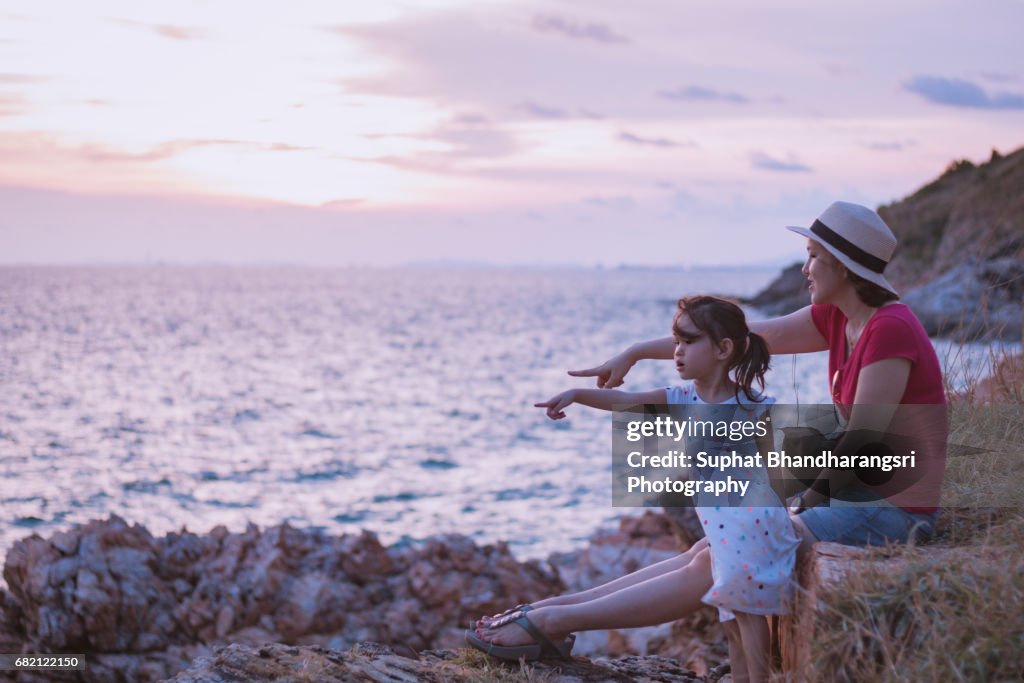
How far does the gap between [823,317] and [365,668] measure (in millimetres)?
2786

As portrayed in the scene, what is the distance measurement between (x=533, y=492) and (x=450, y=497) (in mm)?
1712

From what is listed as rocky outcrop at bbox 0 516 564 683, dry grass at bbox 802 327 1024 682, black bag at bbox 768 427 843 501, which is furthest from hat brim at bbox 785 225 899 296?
rocky outcrop at bbox 0 516 564 683

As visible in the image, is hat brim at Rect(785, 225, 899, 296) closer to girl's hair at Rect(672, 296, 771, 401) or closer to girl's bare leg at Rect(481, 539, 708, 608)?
girl's hair at Rect(672, 296, 771, 401)

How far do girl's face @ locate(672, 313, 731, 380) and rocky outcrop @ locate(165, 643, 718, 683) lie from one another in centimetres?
152

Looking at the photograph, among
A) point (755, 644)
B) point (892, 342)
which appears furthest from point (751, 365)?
point (755, 644)

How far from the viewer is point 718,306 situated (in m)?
4.14

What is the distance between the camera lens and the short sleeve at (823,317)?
4.55 meters

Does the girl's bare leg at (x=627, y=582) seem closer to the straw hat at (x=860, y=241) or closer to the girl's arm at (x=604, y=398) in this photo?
the girl's arm at (x=604, y=398)

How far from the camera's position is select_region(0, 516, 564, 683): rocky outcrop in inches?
328

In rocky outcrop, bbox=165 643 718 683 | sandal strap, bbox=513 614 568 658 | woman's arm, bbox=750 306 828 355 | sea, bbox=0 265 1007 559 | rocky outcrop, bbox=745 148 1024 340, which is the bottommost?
sea, bbox=0 265 1007 559

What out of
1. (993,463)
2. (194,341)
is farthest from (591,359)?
(993,463)

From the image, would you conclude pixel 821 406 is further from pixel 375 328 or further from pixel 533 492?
pixel 375 328

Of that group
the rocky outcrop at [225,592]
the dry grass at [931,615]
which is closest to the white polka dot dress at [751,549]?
the dry grass at [931,615]

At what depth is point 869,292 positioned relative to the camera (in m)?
4.03
